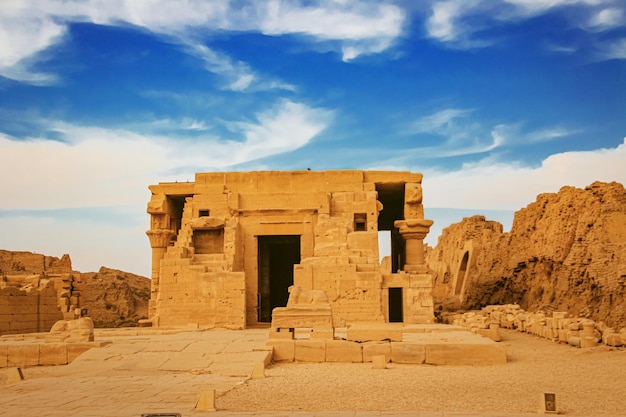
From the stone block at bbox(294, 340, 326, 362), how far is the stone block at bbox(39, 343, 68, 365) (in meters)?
4.90

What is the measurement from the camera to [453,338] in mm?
13734

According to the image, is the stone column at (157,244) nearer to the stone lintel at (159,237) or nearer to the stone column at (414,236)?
the stone lintel at (159,237)

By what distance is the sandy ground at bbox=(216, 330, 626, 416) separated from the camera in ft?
26.2

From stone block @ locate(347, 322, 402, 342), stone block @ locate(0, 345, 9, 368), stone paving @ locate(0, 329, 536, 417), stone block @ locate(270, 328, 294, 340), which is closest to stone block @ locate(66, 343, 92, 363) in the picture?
stone paving @ locate(0, 329, 536, 417)

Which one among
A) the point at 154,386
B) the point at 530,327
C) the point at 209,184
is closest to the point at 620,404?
the point at 154,386

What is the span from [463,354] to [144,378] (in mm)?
5878

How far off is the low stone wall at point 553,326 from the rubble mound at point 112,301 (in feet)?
52.5

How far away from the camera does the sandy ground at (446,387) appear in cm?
799

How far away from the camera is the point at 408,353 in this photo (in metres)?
12.4

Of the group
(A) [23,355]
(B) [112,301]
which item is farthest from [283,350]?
(B) [112,301]

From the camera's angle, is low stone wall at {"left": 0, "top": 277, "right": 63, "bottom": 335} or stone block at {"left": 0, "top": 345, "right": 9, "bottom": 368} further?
low stone wall at {"left": 0, "top": 277, "right": 63, "bottom": 335}

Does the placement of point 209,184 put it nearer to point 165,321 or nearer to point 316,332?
point 165,321

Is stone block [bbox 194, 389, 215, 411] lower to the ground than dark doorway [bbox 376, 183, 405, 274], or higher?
lower

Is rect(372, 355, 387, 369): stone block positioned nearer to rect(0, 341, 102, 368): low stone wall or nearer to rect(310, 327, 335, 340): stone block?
rect(310, 327, 335, 340): stone block
